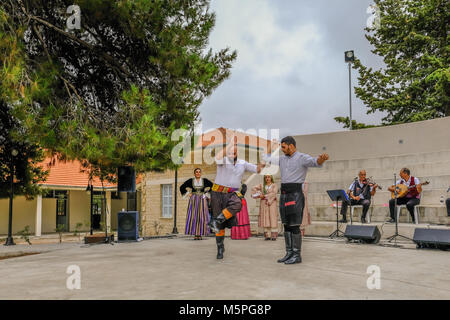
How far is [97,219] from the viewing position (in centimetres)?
2481

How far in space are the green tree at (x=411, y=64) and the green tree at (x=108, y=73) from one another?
1145 centimetres

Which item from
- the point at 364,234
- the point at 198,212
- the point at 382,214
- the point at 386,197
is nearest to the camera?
the point at 364,234

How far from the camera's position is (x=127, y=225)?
9109mm

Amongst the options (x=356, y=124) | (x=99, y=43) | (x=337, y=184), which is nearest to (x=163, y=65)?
(x=99, y=43)

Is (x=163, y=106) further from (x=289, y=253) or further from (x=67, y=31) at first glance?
(x=289, y=253)

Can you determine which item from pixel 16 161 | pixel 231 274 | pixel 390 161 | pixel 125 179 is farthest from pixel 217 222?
pixel 390 161

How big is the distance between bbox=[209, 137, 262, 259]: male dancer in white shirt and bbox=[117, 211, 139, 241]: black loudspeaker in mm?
3662

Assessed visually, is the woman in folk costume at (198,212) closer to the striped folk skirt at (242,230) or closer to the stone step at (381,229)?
the striped folk skirt at (242,230)

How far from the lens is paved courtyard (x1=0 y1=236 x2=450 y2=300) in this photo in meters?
3.62

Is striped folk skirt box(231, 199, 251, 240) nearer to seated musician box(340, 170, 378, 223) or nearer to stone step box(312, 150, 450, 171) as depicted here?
seated musician box(340, 170, 378, 223)

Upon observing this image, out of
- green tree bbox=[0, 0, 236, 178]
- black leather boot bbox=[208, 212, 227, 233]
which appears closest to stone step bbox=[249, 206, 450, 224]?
green tree bbox=[0, 0, 236, 178]

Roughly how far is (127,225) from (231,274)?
202 inches

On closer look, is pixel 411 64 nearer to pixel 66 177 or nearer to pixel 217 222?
pixel 217 222

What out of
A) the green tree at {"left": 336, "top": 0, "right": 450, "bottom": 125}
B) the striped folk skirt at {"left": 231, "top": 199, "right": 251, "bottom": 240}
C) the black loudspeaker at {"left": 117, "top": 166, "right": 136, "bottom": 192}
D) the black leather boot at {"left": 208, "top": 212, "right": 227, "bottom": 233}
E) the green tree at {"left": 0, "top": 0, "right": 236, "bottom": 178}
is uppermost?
the green tree at {"left": 336, "top": 0, "right": 450, "bottom": 125}
